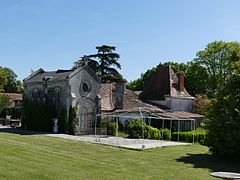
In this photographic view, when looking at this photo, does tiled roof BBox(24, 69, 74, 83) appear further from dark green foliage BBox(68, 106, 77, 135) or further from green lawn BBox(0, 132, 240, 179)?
green lawn BBox(0, 132, 240, 179)

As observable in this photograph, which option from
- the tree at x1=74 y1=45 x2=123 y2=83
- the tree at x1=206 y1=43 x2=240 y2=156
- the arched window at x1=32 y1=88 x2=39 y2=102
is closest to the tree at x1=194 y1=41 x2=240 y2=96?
the tree at x1=74 y1=45 x2=123 y2=83

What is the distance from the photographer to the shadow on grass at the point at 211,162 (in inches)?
708

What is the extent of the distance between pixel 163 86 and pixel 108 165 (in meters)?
30.7

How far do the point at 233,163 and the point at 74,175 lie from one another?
427 inches

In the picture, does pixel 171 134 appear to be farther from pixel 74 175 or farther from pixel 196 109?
pixel 74 175

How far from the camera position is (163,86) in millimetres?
46188

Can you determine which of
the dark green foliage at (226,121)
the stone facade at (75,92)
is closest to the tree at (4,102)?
the stone facade at (75,92)

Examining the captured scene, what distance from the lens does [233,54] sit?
22312mm

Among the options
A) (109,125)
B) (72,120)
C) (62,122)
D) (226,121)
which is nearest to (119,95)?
(109,125)

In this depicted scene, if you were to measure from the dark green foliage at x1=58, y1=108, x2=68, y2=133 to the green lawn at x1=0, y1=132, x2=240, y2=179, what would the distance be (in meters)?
14.0

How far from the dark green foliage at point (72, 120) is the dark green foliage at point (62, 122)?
0.46 metres

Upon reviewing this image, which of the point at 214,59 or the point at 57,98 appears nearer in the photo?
the point at 57,98

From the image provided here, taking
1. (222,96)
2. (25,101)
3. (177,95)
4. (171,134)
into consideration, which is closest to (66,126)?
(25,101)

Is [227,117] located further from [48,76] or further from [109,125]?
[48,76]
